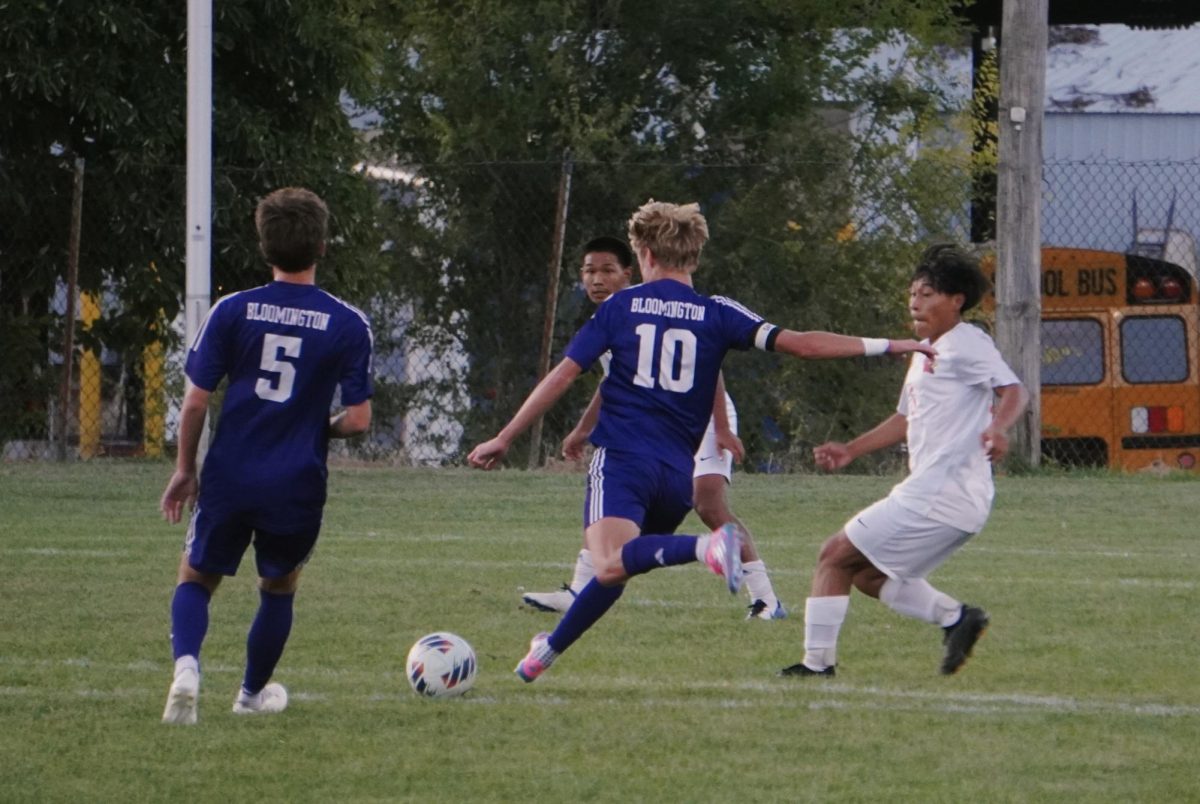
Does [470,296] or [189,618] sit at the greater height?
[470,296]

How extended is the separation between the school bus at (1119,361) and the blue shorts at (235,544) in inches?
536

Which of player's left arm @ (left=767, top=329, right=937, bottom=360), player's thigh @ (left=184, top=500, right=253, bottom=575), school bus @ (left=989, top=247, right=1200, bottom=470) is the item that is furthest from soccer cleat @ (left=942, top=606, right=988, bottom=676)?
school bus @ (left=989, top=247, right=1200, bottom=470)

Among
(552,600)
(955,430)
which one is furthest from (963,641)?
(552,600)

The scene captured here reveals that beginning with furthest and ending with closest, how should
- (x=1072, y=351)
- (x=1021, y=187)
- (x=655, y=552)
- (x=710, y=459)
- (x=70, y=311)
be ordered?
(x=1072, y=351)
(x=1021, y=187)
(x=70, y=311)
(x=710, y=459)
(x=655, y=552)

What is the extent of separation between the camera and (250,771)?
18.3ft

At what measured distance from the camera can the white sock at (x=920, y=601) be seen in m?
7.48

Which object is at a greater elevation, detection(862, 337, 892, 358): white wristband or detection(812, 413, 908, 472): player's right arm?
detection(862, 337, 892, 358): white wristband

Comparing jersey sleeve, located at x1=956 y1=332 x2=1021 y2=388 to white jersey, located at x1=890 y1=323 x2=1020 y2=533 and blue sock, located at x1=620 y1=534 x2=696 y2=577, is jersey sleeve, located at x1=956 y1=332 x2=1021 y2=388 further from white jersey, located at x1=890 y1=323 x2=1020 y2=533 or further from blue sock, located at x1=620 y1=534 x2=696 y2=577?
blue sock, located at x1=620 y1=534 x2=696 y2=577

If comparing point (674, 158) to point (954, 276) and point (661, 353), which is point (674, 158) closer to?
point (954, 276)

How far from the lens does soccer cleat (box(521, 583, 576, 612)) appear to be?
9039 mm

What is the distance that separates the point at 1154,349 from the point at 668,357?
13.8 metres

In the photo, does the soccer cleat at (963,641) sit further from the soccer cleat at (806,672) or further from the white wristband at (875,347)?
the white wristband at (875,347)

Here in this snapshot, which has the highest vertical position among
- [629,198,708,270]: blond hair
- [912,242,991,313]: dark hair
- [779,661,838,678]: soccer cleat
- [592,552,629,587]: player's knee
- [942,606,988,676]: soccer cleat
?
[629,198,708,270]: blond hair

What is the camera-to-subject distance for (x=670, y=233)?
717 cm
